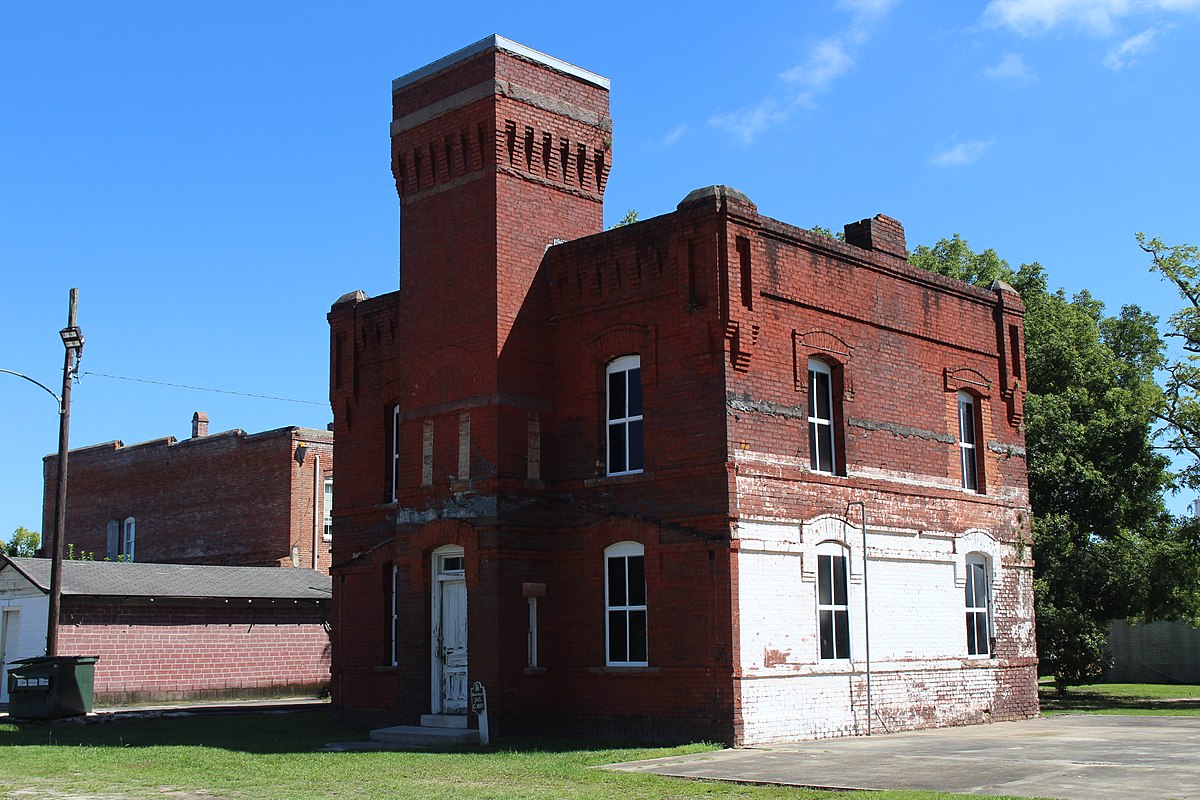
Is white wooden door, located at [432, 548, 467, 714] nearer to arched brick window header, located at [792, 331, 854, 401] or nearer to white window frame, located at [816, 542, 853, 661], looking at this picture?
white window frame, located at [816, 542, 853, 661]

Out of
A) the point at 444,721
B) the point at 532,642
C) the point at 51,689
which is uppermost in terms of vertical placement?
the point at 532,642

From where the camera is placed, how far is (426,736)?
61.3ft

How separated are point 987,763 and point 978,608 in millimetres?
8148

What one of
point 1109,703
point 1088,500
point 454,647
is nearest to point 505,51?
point 454,647

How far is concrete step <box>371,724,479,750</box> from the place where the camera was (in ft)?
60.0

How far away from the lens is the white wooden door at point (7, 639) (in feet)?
100

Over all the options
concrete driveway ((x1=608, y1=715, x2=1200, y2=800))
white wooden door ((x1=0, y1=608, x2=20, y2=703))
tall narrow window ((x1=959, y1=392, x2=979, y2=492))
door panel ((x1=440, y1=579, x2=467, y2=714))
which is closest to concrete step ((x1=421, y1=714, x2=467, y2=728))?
door panel ((x1=440, y1=579, x2=467, y2=714))

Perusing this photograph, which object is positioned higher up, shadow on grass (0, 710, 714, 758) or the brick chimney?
the brick chimney

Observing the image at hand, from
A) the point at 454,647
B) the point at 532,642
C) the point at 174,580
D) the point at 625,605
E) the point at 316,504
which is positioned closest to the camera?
the point at 625,605

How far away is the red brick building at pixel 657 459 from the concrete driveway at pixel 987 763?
1350 mm

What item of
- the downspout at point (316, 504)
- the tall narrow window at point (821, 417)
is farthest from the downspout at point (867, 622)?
the downspout at point (316, 504)

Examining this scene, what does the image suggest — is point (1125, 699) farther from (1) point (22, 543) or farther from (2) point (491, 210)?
(1) point (22, 543)

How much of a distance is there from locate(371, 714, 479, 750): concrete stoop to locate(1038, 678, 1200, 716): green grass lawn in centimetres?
1391

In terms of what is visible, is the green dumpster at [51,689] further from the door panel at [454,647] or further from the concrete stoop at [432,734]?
the door panel at [454,647]
